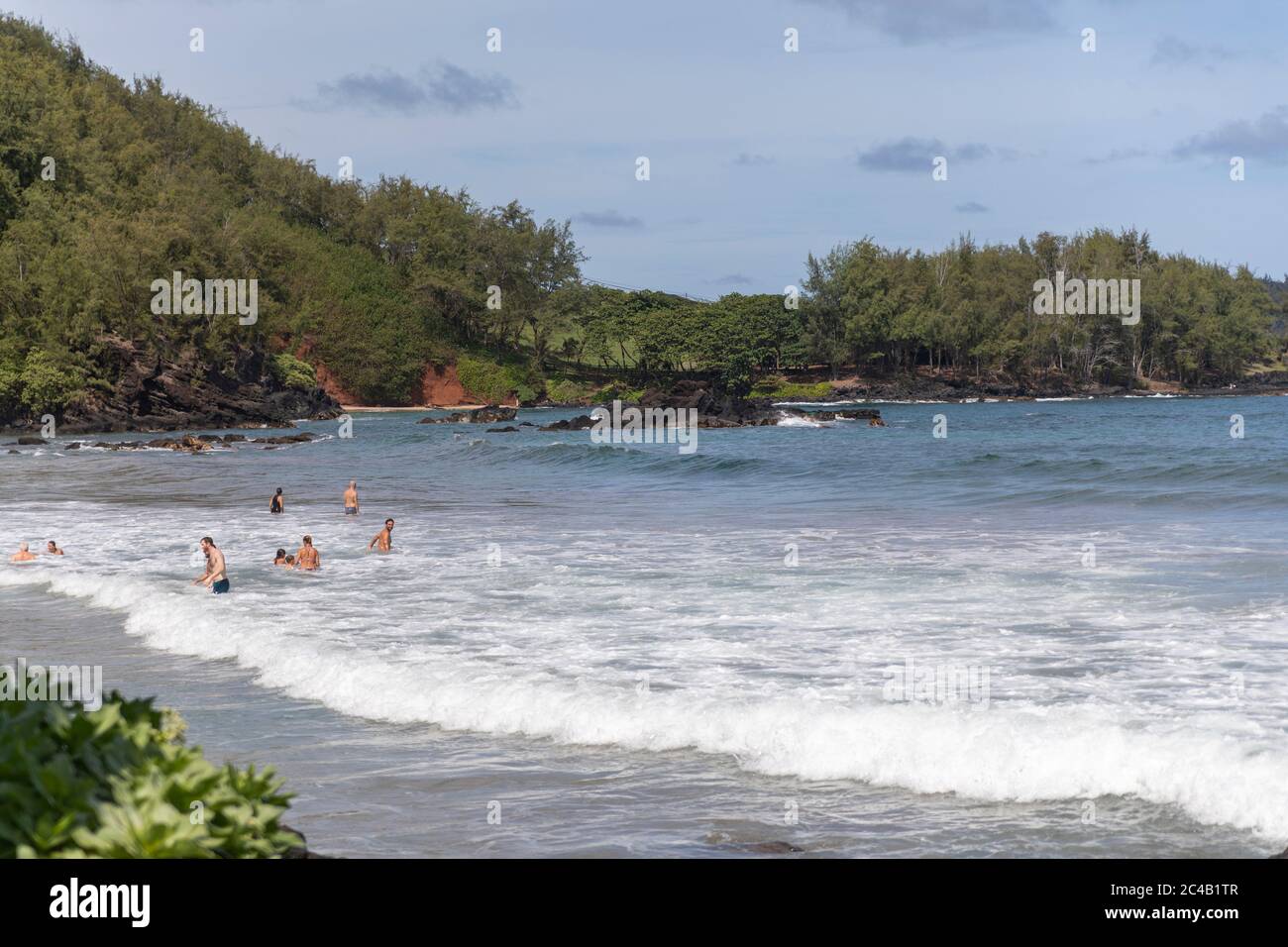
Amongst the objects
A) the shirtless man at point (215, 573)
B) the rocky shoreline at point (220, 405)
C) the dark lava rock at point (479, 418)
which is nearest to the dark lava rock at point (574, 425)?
the rocky shoreline at point (220, 405)

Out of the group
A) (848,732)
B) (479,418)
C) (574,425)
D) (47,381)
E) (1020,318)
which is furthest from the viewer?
(1020,318)

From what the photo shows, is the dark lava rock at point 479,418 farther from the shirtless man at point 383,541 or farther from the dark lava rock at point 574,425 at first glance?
the shirtless man at point 383,541

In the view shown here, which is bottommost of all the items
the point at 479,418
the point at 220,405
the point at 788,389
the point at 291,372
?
the point at 479,418

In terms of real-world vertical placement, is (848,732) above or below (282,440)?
below

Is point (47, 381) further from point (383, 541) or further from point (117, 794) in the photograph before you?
point (117, 794)

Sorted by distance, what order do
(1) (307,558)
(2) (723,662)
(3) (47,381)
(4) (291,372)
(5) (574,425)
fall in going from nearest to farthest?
1. (2) (723,662)
2. (1) (307,558)
3. (5) (574,425)
4. (3) (47,381)
5. (4) (291,372)

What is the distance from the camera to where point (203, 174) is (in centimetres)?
11594

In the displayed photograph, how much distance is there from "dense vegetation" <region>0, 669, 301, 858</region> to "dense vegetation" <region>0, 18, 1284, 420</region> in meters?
83.6

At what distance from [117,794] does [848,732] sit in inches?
290

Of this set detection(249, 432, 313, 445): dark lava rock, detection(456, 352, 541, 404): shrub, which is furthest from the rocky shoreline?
detection(456, 352, 541, 404): shrub

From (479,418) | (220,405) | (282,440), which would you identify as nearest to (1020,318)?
(479,418)

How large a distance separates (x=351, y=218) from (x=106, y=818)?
138m

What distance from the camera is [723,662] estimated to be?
44.1 feet
